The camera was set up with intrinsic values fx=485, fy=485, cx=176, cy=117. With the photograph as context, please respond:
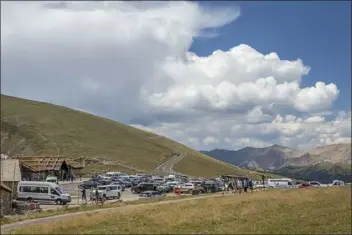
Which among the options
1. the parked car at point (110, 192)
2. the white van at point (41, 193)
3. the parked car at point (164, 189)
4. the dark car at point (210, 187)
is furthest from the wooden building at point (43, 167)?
the dark car at point (210, 187)

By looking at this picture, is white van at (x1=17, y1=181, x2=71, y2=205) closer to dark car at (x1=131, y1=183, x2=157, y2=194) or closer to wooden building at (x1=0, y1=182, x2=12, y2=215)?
wooden building at (x1=0, y1=182, x2=12, y2=215)

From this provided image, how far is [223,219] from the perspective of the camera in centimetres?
4600

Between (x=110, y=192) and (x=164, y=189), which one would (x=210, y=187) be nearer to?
(x=164, y=189)

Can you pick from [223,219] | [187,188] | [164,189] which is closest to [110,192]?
[164,189]

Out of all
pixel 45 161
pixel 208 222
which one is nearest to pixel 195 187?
pixel 208 222

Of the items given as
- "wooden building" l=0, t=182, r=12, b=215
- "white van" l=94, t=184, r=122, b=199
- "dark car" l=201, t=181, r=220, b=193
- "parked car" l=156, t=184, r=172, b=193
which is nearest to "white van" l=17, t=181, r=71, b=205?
"white van" l=94, t=184, r=122, b=199

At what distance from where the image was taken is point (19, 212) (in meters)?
53.9

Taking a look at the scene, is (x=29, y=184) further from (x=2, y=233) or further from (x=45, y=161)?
(x=45, y=161)

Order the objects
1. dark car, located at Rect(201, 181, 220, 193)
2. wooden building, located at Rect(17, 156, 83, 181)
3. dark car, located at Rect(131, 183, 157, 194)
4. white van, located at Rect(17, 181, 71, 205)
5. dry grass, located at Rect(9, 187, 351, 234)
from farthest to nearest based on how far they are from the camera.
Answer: wooden building, located at Rect(17, 156, 83, 181)
dark car, located at Rect(131, 183, 157, 194)
dark car, located at Rect(201, 181, 220, 193)
white van, located at Rect(17, 181, 71, 205)
dry grass, located at Rect(9, 187, 351, 234)

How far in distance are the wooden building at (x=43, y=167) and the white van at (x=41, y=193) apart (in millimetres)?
46871

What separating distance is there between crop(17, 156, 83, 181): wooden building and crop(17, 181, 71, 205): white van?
4687cm

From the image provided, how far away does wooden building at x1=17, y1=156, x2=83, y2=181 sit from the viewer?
121m

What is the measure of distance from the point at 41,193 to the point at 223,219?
34.0 meters

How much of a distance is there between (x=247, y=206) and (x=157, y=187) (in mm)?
39119
